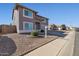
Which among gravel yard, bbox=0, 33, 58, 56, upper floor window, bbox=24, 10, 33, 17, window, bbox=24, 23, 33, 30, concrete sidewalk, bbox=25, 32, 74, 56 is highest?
upper floor window, bbox=24, 10, 33, 17

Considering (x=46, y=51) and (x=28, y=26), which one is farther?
(x=28, y=26)

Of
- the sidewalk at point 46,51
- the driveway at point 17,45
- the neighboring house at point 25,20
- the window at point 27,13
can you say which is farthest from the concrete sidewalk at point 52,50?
the window at point 27,13

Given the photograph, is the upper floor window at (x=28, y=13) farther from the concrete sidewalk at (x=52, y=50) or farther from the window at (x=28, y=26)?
the concrete sidewalk at (x=52, y=50)

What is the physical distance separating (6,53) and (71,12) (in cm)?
519

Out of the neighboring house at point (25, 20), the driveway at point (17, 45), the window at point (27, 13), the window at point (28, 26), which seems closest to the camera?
the driveway at point (17, 45)

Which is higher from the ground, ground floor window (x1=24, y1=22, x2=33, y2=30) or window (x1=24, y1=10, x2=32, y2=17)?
window (x1=24, y1=10, x2=32, y2=17)

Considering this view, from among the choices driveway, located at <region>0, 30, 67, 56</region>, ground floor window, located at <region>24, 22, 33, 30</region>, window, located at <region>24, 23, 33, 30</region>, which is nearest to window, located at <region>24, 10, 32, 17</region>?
ground floor window, located at <region>24, 22, 33, 30</region>

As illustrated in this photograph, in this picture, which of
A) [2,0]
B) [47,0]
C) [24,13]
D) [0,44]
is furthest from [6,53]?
[24,13]

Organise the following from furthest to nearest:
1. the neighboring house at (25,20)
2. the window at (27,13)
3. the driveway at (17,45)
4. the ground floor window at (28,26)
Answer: the window at (27,13) → the ground floor window at (28,26) → the neighboring house at (25,20) → the driveway at (17,45)

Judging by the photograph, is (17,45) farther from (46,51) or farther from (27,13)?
(27,13)

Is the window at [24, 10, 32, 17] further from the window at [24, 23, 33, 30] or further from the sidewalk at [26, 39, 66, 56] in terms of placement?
the sidewalk at [26, 39, 66, 56]

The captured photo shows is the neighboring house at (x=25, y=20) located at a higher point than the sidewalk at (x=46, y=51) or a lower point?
higher

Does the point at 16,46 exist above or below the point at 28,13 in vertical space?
below

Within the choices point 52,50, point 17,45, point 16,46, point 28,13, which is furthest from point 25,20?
point 52,50
